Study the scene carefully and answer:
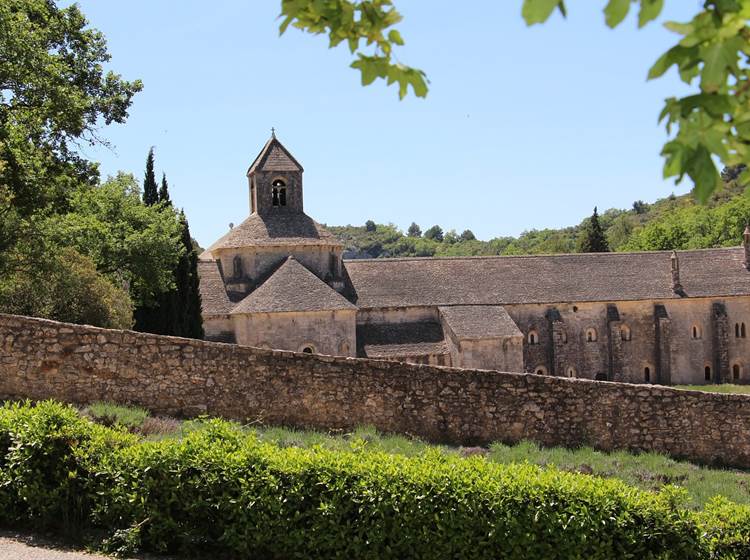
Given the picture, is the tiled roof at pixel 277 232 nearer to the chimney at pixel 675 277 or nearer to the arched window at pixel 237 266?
the arched window at pixel 237 266

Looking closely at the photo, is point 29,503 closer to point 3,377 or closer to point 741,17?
point 3,377

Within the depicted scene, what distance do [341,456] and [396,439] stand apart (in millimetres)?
4920

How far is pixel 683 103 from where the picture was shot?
3.36m

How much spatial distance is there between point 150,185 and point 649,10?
36488mm

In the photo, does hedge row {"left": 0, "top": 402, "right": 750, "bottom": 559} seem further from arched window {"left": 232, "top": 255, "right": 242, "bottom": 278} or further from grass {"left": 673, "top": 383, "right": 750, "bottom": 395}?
grass {"left": 673, "top": 383, "right": 750, "bottom": 395}

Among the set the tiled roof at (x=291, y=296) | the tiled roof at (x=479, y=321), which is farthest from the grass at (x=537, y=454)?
the tiled roof at (x=479, y=321)

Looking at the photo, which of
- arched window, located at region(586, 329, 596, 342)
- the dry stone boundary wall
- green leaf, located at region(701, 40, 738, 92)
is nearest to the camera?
green leaf, located at region(701, 40, 738, 92)

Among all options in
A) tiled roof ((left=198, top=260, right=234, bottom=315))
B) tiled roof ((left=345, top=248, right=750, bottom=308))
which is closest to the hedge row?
tiled roof ((left=198, top=260, right=234, bottom=315))

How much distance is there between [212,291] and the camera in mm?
41562

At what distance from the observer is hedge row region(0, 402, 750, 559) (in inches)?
434

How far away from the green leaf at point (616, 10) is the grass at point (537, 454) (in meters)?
12.1

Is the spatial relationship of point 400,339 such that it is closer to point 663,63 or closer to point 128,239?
point 128,239

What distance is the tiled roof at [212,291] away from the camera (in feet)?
131

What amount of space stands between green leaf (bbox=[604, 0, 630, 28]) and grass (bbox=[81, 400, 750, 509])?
12144 mm
